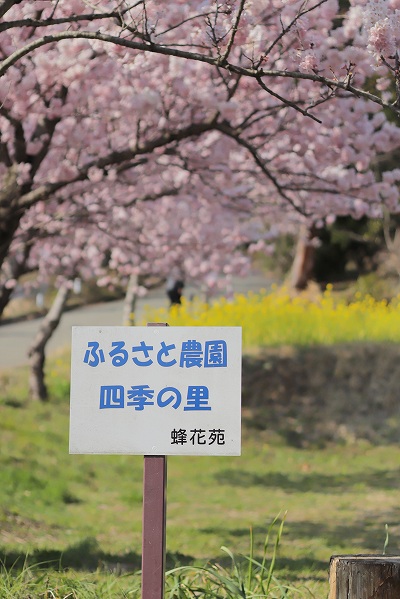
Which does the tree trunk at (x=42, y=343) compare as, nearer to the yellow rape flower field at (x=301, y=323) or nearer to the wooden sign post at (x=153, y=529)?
the yellow rape flower field at (x=301, y=323)

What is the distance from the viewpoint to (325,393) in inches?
482

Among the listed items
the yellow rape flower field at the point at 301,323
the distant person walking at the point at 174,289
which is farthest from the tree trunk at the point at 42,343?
the distant person walking at the point at 174,289

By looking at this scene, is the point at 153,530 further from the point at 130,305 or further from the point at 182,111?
the point at 130,305

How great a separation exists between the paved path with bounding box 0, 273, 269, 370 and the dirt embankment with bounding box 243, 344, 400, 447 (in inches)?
178

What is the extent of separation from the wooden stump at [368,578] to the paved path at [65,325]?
1338 cm

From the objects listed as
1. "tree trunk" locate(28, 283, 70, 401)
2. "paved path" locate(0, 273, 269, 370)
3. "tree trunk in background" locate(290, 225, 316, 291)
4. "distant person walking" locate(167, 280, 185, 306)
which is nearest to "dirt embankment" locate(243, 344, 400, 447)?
"tree trunk" locate(28, 283, 70, 401)

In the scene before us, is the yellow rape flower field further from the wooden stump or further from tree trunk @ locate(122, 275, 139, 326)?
the wooden stump

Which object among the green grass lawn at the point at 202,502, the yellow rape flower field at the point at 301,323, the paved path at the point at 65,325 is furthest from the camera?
Answer: the paved path at the point at 65,325

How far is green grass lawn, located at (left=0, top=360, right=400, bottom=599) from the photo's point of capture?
671cm

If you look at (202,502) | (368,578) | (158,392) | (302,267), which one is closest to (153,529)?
(158,392)

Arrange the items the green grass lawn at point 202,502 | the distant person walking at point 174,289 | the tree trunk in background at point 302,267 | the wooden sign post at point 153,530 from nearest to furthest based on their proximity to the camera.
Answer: the wooden sign post at point 153,530 < the green grass lawn at point 202,502 < the distant person walking at point 174,289 < the tree trunk in background at point 302,267

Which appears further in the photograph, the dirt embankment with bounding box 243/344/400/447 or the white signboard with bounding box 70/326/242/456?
the dirt embankment with bounding box 243/344/400/447

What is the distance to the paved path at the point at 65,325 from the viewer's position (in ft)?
60.5

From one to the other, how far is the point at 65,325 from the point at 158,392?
59.5ft
